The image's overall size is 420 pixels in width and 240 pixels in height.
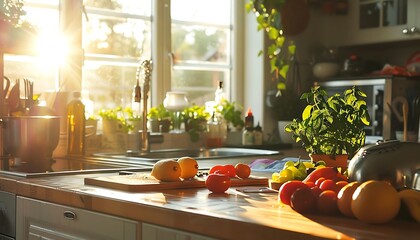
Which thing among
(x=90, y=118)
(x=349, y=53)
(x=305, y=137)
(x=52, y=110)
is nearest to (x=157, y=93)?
(x=90, y=118)

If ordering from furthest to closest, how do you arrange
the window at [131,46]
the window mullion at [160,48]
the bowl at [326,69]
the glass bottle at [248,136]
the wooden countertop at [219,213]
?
the bowl at [326,69] < the window mullion at [160,48] < the glass bottle at [248,136] < the window at [131,46] < the wooden countertop at [219,213]

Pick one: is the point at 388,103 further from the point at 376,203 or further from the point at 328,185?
the point at 376,203

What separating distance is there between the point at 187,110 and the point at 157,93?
30cm

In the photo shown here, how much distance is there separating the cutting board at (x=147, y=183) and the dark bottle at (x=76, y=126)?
1179 millimetres

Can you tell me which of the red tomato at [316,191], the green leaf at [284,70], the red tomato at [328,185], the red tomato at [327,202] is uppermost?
the green leaf at [284,70]

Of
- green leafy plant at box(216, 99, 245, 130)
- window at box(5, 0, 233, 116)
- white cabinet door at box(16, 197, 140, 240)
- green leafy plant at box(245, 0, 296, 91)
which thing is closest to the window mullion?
window at box(5, 0, 233, 116)

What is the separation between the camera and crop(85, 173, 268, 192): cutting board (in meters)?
1.72

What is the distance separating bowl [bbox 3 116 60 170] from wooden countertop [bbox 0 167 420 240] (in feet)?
1.99

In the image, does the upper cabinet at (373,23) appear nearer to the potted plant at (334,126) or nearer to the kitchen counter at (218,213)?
the potted plant at (334,126)

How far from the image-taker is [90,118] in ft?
11.3

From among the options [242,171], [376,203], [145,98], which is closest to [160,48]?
[145,98]

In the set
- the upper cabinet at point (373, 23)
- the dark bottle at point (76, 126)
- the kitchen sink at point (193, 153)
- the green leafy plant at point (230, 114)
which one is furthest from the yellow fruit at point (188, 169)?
the upper cabinet at point (373, 23)

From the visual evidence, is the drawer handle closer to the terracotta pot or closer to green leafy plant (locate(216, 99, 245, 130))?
the terracotta pot

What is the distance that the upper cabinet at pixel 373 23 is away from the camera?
4500 millimetres
